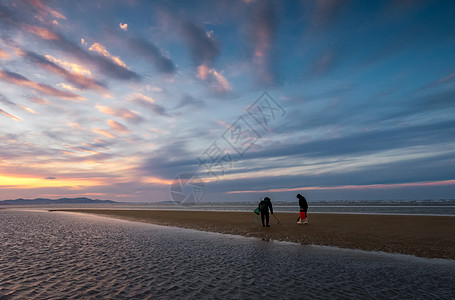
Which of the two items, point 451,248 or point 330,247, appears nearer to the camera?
point 451,248

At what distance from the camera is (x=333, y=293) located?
744 cm

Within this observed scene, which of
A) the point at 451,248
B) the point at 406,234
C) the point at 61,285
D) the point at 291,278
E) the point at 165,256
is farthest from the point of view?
the point at 406,234

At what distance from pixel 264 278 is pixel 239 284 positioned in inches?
44.5

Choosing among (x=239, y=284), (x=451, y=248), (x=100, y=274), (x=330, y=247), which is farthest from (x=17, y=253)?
(x=451, y=248)

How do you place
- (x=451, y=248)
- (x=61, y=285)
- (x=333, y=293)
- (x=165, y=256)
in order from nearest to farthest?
(x=333, y=293) < (x=61, y=285) < (x=165, y=256) < (x=451, y=248)

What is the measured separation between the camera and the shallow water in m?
7.42


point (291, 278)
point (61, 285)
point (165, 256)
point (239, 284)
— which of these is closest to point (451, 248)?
point (291, 278)

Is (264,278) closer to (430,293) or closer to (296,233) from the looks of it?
(430,293)

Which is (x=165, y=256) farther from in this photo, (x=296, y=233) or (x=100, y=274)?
(x=296, y=233)

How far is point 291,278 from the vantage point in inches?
349

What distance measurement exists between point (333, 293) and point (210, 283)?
3712mm

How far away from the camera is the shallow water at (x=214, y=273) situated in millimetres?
7422

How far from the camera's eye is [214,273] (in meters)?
9.55

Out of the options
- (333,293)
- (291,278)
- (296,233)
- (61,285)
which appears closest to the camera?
(333,293)
